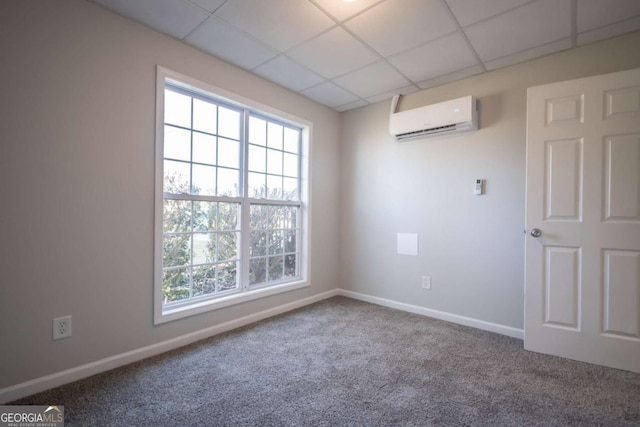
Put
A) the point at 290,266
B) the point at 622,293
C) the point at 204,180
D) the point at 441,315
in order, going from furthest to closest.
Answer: the point at 290,266 → the point at 441,315 → the point at 204,180 → the point at 622,293

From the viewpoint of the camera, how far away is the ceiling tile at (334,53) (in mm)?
2299

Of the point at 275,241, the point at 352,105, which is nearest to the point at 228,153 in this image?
the point at 275,241

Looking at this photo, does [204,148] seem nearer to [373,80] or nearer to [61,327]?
[61,327]

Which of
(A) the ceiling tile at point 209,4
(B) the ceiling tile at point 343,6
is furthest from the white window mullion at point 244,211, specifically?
(B) the ceiling tile at point 343,6

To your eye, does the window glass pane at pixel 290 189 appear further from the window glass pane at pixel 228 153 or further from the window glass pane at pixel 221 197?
the window glass pane at pixel 228 153

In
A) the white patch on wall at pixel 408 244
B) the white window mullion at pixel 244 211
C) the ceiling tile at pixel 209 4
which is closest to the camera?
the ceiling tile at pixel 209 4

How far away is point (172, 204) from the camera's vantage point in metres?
2.41

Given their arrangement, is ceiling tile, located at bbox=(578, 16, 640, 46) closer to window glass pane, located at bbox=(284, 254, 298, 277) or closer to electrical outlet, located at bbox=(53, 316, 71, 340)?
window glass pane, located at bbox=(284, 254, 298, 277)

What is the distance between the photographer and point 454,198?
9.73 ft

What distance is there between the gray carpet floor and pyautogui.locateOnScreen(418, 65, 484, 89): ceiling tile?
2395 millimetres

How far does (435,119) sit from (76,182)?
296cm

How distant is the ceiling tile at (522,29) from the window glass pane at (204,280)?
2795 millimetres

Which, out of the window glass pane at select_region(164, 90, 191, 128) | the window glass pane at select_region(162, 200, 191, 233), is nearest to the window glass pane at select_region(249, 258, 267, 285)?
the window glass pane at select_region(162, 200, 191, 233)

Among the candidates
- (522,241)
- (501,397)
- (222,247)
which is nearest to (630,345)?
(522,241)
